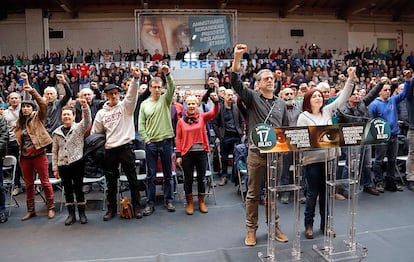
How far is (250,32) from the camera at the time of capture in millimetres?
16625

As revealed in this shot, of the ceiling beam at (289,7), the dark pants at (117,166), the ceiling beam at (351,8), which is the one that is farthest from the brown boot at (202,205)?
the ceiling beam at (351,8)

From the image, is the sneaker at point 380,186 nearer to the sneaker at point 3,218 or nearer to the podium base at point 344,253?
the podium base at point 344,253

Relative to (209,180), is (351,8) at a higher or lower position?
higher

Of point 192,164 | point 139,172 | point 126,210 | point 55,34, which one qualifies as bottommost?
point 126,210

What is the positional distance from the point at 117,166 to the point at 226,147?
2.00 metres

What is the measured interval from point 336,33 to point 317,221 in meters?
15.5

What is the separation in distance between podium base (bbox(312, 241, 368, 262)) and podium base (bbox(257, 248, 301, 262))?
225 millimetres

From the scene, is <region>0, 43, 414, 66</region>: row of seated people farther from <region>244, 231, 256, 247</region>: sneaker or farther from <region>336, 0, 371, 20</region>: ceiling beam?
<region>244, 231, 256, 247</region>: sneaker

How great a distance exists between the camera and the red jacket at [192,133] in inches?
163

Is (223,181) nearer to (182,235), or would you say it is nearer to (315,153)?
(182,235)

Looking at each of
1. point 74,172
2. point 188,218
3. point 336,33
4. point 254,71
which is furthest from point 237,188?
point 336,33

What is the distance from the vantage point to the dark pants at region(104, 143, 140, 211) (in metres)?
3.99

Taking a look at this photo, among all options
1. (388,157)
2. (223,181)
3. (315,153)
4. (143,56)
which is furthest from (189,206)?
(143,56)

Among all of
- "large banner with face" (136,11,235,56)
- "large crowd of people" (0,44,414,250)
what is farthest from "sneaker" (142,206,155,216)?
"large banner with face" (136,11,235,56)
